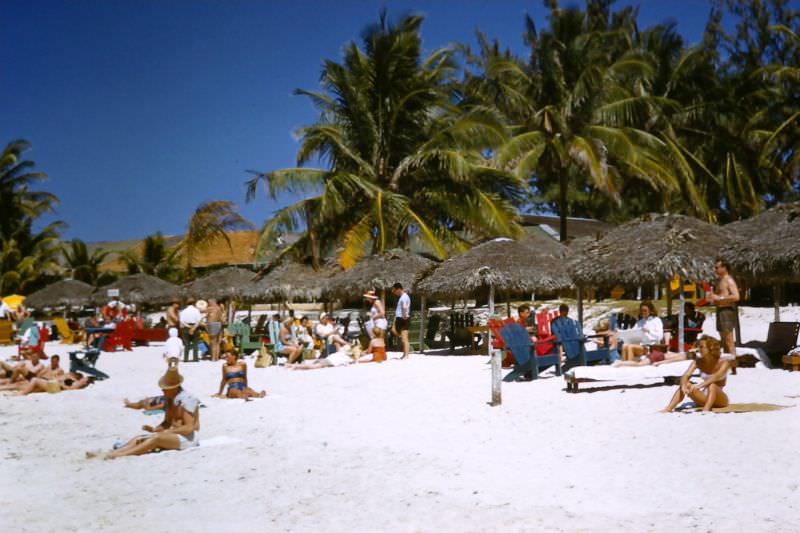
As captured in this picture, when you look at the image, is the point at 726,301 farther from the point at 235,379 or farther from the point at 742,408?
the point at 235,379

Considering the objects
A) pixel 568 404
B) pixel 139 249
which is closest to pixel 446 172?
pixel 568 404

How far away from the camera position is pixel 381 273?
18594 mm

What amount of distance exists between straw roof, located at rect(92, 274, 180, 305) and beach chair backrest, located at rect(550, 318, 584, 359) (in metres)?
17.2

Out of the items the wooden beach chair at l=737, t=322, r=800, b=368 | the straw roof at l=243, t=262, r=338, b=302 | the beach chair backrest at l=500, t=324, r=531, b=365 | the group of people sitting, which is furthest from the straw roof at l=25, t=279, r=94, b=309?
the wooden beach chair at l=737, t=322, r=800, b=368

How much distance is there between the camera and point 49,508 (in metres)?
5.79

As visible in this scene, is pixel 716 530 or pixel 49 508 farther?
pixel 49 508

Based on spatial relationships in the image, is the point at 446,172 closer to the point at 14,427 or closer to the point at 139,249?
the point at 14,427

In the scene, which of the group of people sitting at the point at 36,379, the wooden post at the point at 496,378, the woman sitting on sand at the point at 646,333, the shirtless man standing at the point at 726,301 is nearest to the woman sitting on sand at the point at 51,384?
the group of people sitting at the point at 36,379

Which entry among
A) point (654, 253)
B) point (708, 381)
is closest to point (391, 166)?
point (654, 253)

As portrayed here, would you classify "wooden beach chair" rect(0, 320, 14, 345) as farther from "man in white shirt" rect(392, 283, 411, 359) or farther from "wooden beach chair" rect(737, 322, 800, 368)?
"wooden beach chair" rect(737, 322, 800, 368)

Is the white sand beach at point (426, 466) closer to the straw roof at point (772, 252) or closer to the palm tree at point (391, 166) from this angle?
the straw roof at point (772, 252)

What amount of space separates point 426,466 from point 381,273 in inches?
475

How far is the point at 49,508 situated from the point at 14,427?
410 cm

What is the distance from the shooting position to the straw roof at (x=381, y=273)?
60.6 feet
